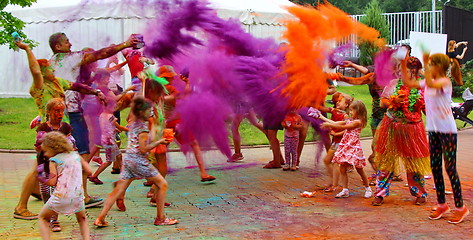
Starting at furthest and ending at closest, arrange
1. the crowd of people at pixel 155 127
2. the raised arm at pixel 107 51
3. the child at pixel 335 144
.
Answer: the child at pixel 335 144
the raised arm at pixel 107 51
the crowd of people at pixel 155 127

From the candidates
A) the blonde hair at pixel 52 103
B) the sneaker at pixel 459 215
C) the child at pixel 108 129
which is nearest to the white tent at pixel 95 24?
the child at pixel 108 129

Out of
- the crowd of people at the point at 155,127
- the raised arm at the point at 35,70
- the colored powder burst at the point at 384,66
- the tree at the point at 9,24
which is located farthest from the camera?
the tree at the point at 9,24

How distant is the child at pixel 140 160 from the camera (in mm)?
5117

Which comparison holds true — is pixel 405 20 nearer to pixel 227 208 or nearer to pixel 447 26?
pixel 447 26

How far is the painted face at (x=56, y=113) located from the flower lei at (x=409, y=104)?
3.36 meters

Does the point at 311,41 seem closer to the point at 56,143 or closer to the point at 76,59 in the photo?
the point at 76,59

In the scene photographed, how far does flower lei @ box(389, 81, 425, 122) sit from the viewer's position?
588 cm

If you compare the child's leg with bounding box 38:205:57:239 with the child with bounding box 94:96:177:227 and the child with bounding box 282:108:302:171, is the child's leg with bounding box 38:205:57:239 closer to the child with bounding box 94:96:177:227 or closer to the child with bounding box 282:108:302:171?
the child with bounding box 94:96:177:227

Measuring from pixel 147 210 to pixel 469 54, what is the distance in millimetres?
18135

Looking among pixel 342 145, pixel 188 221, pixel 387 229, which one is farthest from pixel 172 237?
pixel 342 145

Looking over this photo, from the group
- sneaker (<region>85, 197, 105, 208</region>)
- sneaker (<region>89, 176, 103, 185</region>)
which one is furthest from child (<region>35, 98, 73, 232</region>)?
sneaker (<region>89, 176, 103, 185</region>)

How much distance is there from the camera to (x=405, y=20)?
21906 mm

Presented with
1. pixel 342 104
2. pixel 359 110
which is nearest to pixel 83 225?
pixel 359 110

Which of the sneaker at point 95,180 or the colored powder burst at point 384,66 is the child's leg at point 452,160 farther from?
the sneaker at point 95,180
